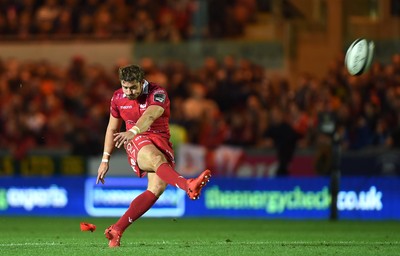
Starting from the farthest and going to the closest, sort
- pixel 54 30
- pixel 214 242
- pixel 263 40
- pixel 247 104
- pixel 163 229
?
1. pixel 54 30
2. pixel 263 40
3. pixel 247 104
4. pixel 163 229
5. pixel 214 242

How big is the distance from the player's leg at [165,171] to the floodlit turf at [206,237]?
0.65m

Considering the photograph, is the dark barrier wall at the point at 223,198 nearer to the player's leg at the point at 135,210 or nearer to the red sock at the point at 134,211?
the player's leg at the point at 135,210

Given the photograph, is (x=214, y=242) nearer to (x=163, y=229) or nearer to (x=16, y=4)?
(x=163, y=229)

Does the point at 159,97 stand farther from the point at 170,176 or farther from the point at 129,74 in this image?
the point at 170,176

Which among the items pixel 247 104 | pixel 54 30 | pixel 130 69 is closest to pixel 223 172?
pixel 247 104

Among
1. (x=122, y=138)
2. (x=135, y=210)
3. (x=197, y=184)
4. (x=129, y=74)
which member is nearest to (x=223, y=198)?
(x=135, y=210)

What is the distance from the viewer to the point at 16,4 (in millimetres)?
26766

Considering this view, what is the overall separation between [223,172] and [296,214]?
1912 millimetres

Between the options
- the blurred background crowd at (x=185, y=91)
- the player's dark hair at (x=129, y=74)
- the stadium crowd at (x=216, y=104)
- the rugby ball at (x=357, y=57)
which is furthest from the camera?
the blurred background crowd at (x=185, y=91)

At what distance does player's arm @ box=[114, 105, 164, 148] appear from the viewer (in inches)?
418

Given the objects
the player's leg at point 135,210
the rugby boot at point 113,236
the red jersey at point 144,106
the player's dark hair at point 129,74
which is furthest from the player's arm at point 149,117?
the rugby boot at point 113,236

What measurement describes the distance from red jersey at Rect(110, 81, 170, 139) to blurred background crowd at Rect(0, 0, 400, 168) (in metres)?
8.93

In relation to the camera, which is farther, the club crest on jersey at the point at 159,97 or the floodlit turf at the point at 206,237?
the club crest on jersey at the point at 159,97

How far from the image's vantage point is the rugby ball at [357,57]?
52.2 ft
